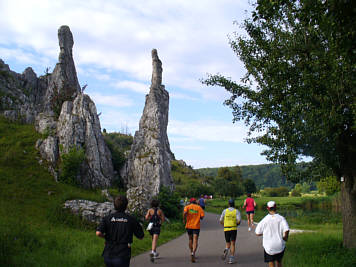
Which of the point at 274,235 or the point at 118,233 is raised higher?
the point at 118,233

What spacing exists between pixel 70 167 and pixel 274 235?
17627mm

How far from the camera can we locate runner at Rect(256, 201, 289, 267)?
7633 mm

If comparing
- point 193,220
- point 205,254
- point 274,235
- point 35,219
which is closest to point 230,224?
point 193,220

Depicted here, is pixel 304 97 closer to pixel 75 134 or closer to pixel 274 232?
pixel 274 232

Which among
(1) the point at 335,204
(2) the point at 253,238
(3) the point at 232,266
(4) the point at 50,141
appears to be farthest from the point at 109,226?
(1) the point at 335,204

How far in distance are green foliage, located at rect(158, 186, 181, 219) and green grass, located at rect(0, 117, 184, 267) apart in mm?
2196

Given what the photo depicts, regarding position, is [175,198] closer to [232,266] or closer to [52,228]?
[52,228]

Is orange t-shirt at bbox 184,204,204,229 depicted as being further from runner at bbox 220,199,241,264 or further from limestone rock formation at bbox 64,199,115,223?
limestone rock formation at bbox 64,199,115,223

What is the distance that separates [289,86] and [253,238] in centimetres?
905

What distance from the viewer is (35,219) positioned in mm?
16094

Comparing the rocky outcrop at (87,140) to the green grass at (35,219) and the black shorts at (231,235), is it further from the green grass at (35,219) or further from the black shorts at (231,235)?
the black shorts at (231,235)

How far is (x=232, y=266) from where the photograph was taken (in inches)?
392

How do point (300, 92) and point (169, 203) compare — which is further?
point (169, 203)

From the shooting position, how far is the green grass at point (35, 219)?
33.0ft
